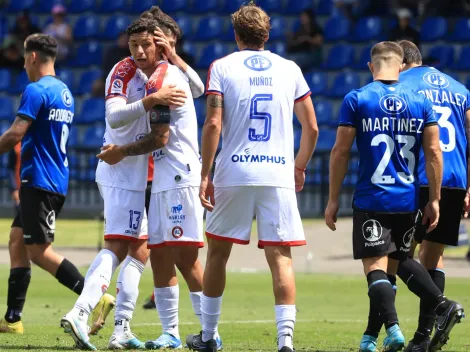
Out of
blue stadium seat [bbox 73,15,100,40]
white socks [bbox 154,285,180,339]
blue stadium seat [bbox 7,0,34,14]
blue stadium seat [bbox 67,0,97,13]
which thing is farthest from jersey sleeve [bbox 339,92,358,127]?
blue stadium seat [bbox 7,0,34,14]

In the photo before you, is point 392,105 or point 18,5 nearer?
point 392,105

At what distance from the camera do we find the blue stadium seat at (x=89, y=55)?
2644cm

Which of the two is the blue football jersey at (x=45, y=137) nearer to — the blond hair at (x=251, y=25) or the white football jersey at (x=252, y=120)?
the white football jersey at (x=252, y=120)

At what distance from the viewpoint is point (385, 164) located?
25.5 ft

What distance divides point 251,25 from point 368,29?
17.7m

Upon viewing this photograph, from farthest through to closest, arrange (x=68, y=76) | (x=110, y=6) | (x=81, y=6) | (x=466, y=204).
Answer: (x=81, y=6) → (x=110, y=6) → (x=68, y=76) → (x=466, y=204)

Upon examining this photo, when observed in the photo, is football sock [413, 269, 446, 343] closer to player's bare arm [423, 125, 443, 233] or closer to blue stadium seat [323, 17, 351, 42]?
player's bare arm [423, 125, 443, 233]

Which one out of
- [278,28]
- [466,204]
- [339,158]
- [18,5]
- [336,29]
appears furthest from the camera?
[18,5]

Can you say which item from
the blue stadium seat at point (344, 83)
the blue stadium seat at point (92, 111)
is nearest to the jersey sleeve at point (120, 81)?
the blue stadium seat at point (344, 83)

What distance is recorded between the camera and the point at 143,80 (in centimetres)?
833

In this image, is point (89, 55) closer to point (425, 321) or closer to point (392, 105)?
point (425, 321)

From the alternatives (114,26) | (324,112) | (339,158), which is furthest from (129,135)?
(114,26)

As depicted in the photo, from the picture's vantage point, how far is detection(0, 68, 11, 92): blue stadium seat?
26.1 metres

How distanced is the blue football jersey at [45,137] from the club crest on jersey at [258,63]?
2.29 metres
